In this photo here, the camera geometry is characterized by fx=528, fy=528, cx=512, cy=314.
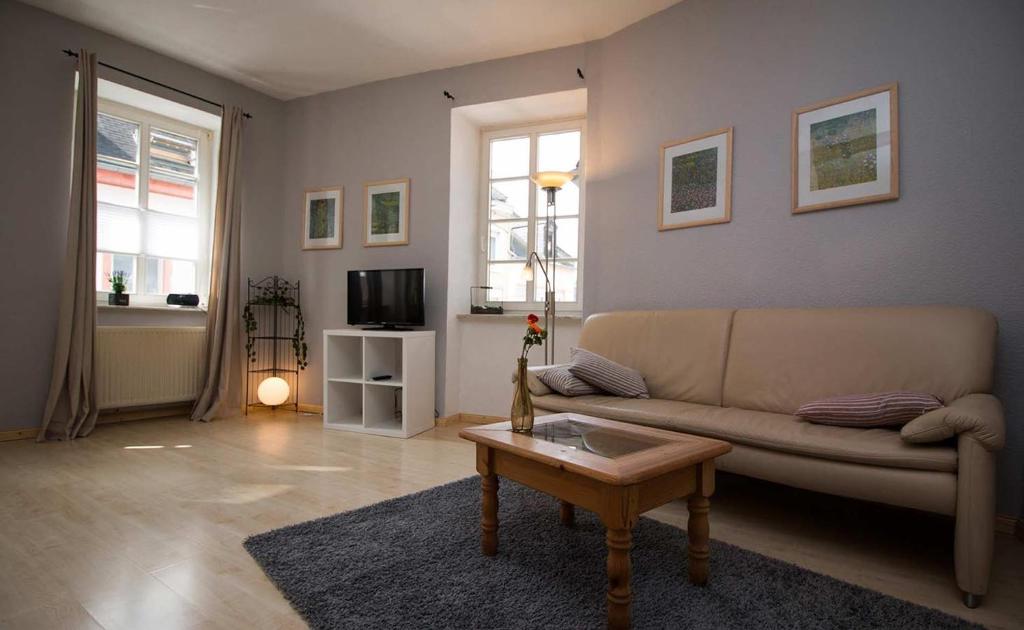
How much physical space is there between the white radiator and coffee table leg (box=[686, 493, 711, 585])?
3946 mm

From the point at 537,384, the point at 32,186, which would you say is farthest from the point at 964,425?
the point at 32,186

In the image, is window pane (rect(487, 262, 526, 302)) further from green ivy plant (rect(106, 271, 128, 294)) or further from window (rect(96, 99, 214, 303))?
green ivy plant (rect(106, 271, 128, 294))

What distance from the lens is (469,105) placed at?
163 inches

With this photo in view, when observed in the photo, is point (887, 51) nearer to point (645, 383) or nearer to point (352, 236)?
point (645, 383)

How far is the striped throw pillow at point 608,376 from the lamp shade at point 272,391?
289 cm

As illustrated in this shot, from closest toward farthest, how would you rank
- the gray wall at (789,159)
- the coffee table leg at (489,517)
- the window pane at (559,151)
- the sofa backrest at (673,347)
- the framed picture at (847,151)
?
the coffee table leg at (489,517) → the gray wall at (789,159) → the framed picture at (847,151) → the sofa backrest at (673,347) → the window pane at (559,151)

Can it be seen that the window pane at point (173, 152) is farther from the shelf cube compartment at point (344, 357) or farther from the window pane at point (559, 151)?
the window pane at point (559, 151)

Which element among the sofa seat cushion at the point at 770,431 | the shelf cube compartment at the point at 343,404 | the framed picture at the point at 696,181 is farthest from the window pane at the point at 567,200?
the shelf cube compartment at the point at 343,404

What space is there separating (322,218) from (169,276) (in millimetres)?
1301

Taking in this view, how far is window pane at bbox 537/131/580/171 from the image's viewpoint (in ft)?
13.8

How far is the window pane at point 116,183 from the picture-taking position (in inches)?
156

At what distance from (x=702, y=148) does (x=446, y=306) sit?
2139 millimetres

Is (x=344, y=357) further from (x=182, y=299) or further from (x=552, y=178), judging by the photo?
(x=552, y=178)

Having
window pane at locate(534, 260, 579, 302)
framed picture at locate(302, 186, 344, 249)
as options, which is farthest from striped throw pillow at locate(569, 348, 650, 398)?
framed picture at locate(302, 186, 344, 249)
